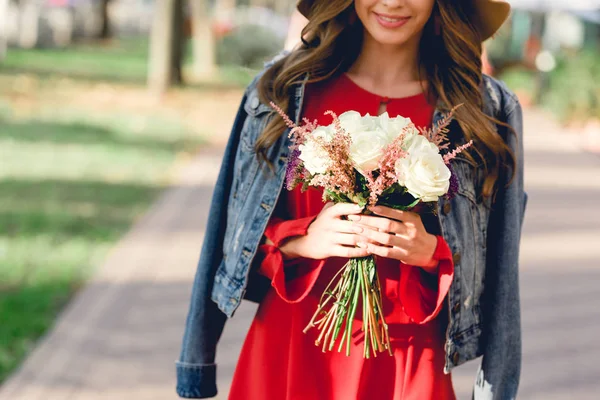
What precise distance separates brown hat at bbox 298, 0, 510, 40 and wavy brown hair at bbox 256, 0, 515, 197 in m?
0.02

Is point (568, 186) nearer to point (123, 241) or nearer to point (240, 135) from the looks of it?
point (123, 241)

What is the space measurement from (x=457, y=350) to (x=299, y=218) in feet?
1.87

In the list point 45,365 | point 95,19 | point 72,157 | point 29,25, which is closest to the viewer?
point 45,365

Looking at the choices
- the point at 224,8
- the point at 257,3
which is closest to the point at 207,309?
the point at 224,8

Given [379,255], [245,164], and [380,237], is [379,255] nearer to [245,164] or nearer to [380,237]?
[380,237]

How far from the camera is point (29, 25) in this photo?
2791 centimetres

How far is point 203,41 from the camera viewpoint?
23312mm

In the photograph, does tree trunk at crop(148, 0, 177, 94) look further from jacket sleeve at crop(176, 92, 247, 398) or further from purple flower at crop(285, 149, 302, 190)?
purple flower at crop(285, 149, 302, 190)

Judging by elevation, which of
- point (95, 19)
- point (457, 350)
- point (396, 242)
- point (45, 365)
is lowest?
point (45, 365)

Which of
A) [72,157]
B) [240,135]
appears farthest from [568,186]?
[240,135]

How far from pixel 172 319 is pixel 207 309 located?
129 inches

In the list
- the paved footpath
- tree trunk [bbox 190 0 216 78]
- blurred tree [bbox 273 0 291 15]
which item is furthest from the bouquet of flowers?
blurred tree [bbox 273 0 291 15]

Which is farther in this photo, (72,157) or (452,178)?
(72,157)

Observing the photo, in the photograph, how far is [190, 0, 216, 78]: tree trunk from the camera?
2261cm
